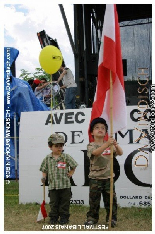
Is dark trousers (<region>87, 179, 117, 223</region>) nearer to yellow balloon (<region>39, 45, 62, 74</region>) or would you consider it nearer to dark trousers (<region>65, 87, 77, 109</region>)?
yellow balloon (<region>39, 45, 62, 74</region>)

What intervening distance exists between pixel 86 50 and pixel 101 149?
17.4ft

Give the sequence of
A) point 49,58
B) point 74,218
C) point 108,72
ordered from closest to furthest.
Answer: point 108,72, point 74,218, point 49,58

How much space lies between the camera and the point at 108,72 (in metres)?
3.84

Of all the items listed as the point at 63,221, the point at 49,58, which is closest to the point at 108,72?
the point at 49,58

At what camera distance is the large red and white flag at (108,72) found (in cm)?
369

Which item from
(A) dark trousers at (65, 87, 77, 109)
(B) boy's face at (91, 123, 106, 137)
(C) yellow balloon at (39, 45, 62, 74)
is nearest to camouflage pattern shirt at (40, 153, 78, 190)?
(B) boy's face at (91, 123, 106, 137)

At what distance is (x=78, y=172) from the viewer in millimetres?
4820

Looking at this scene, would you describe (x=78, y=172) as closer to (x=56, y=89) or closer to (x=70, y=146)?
(x=70, y=146)

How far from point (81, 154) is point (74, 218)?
1014 mm

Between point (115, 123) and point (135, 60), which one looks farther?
point (135, 60)

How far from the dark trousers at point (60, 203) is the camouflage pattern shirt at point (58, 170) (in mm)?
69

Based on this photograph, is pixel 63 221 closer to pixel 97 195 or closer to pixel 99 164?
pixel 97 195

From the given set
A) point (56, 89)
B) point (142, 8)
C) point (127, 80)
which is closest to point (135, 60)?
point (127, 80)

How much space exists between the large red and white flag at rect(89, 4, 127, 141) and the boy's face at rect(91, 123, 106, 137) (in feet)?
0.71
